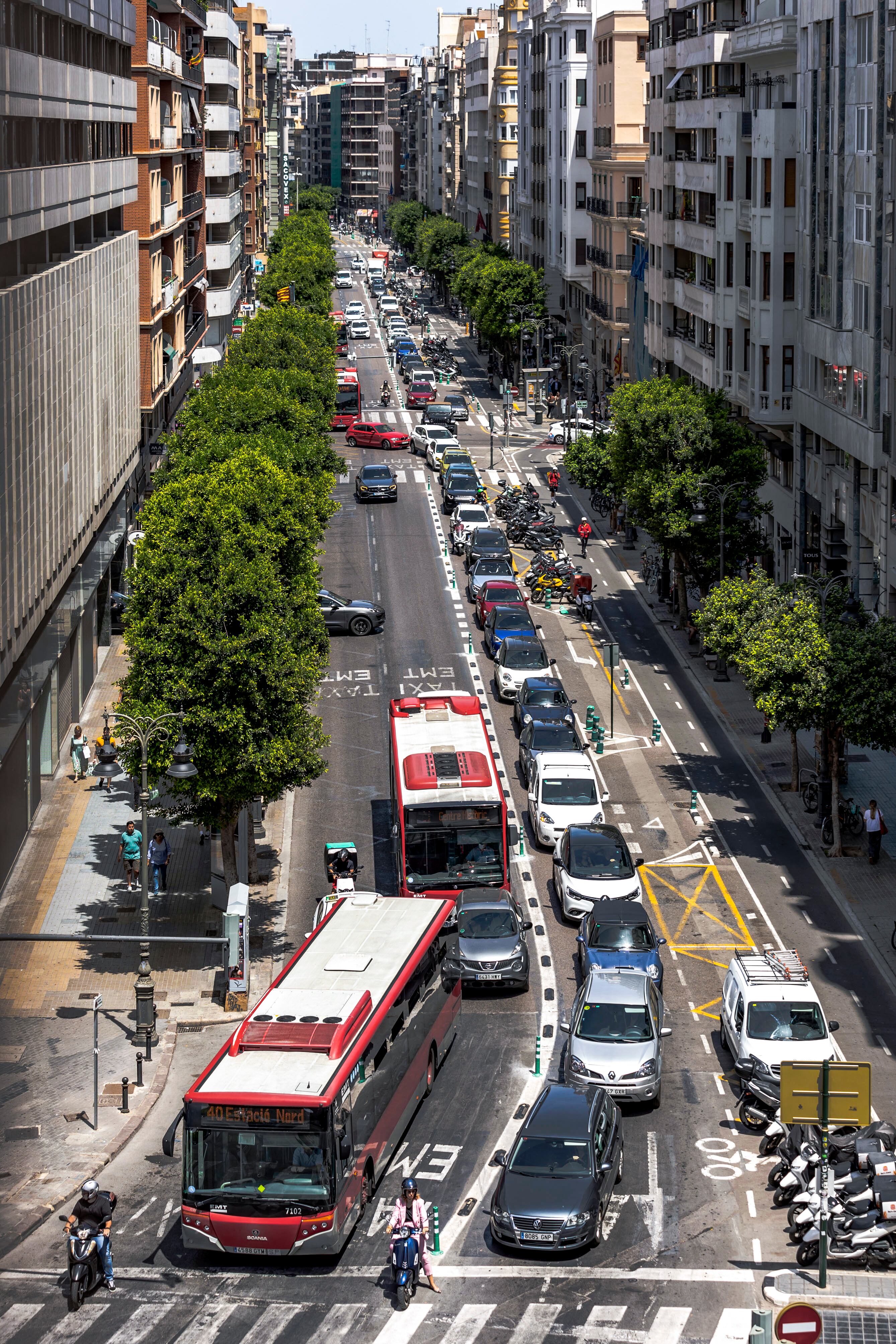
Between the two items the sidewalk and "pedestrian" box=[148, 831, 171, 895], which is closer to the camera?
the sidewalk

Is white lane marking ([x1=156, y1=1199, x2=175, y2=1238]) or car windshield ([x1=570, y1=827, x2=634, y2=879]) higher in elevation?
car windshield ([x1=570, y1=827, x2=634, y2=879])

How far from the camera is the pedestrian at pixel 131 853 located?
43844mm

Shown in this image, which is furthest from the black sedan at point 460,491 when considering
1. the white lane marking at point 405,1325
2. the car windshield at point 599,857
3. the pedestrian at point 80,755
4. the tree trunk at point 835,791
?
the white lane marking at point 405,1325

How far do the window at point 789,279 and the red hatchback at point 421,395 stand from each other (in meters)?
60.1

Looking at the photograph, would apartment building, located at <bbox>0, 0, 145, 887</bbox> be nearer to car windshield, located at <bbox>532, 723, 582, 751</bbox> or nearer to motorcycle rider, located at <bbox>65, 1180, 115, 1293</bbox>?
motorcycle rider, located at <bbox>65, 1180, 115, 1293</bbox>

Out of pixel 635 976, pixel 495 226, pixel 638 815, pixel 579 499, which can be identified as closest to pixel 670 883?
pixel 638 815

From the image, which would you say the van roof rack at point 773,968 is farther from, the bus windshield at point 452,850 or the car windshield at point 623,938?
the bus windshield at point 452,850

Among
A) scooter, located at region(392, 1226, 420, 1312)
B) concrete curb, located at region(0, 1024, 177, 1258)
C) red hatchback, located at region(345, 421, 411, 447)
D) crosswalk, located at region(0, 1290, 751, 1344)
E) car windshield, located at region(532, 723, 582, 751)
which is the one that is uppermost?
red hatchback, located at region(345, 421, 411, 447)

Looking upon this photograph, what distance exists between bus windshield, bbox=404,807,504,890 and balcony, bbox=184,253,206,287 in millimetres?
59881

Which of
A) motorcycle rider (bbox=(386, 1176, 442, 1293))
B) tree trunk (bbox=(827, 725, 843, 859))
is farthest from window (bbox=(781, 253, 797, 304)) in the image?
motorcycle rider (bbox=(386, 1176, 442, 1293))

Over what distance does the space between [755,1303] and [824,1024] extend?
28.6 ft

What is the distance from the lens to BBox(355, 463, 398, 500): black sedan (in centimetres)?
9225

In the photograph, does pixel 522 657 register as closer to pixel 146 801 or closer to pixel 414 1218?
pixel 146 801

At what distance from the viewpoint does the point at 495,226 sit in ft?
599
